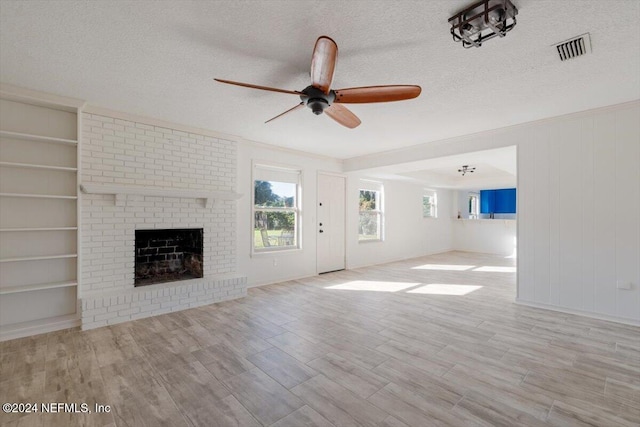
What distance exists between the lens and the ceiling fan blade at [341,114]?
2654mm

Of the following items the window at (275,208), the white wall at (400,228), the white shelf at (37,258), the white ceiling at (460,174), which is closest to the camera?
the white shelf at (37,258)

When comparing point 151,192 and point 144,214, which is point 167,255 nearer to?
point 144,214

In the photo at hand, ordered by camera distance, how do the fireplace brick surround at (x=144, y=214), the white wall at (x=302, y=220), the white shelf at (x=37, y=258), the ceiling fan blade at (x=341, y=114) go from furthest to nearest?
the white wall at (x=302, y=220) < the fireplace brick surround at (x=144, y=214) < the white shelf at (x=37, y=258) < the ceiling fan blade at (x=341, y=114)

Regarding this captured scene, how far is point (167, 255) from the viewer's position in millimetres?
4320

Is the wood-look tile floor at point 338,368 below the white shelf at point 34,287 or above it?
below

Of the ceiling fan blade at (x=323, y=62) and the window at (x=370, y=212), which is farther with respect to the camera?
the window at (x=370, y=212)

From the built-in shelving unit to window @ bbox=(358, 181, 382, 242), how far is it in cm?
546

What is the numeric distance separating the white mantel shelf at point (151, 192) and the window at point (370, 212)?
3.68m

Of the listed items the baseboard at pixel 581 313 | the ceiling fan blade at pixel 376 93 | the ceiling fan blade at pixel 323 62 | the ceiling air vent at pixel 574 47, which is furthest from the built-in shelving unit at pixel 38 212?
the baseboard at pixel 581 313

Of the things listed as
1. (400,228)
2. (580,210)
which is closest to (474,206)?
(400,228)

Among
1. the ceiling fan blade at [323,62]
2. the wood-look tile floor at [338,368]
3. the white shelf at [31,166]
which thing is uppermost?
the ceiling fan blade at [323,62]

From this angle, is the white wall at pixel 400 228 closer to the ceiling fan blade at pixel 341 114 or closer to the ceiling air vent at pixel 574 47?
the ceiling fan blade at pixel 341 114

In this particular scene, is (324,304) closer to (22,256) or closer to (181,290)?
(181,290)

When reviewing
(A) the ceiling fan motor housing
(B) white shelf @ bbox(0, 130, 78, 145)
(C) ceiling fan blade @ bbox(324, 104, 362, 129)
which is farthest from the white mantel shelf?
(A) the ceiling fan motor housing
